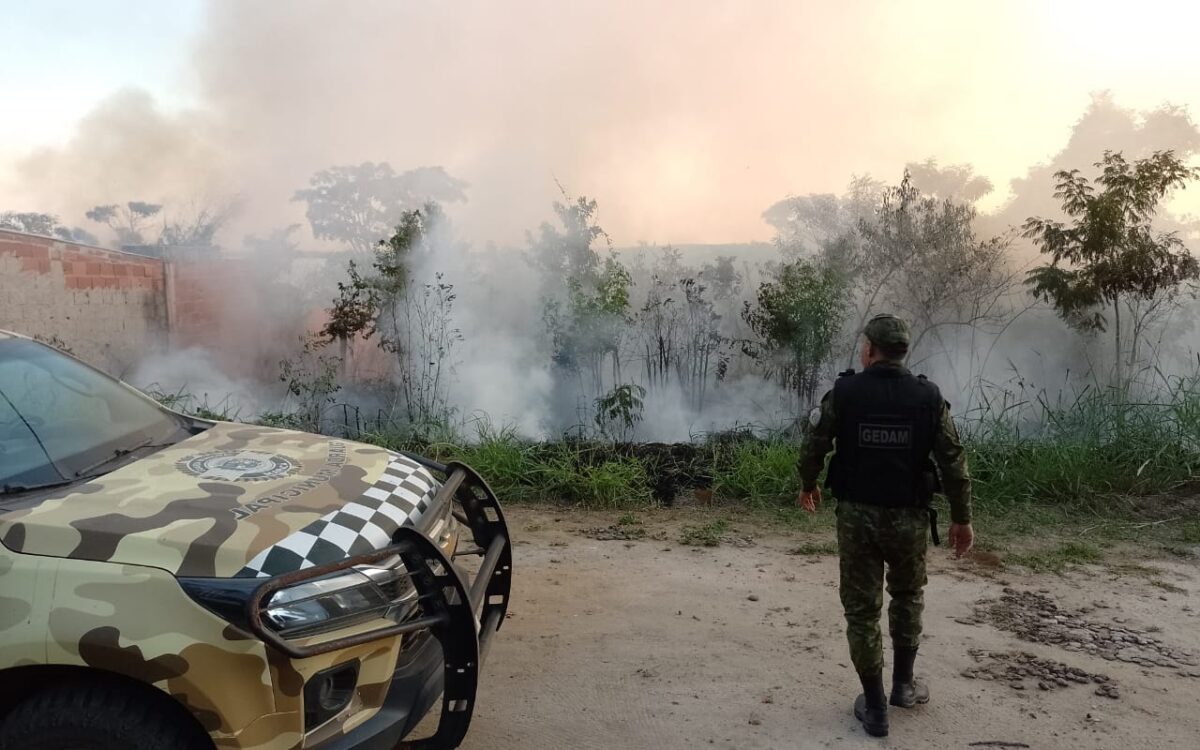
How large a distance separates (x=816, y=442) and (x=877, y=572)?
561 mm

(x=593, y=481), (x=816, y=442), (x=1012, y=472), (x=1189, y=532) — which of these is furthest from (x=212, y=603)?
(x=1012, y=472)

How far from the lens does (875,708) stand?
10.3ft

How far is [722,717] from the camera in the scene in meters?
3.25

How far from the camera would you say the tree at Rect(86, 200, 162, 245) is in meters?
14.7

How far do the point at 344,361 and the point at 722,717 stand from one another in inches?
326

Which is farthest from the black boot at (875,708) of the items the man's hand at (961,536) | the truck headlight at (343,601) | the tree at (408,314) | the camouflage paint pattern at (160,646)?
the tree at (408,314)

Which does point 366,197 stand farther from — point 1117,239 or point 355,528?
point 355,528

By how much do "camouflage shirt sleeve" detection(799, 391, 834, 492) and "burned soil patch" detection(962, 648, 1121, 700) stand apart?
1156 mm

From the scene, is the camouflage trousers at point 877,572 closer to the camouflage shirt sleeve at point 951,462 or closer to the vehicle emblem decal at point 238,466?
the camouflage shirt sleeve at point 951,462

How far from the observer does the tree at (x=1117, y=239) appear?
353 inches

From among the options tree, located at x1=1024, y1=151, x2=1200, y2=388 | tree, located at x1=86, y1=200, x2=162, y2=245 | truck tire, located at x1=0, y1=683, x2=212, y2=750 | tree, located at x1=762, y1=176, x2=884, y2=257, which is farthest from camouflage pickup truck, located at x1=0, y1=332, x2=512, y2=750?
tree, located at x1=86, y1=200, x2=162, y2=245

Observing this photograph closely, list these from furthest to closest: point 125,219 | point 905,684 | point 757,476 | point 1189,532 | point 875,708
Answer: point 125,219 < point 757,476 < point 1189,532 < point 905,684 < point 875,708

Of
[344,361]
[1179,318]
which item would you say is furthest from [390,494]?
[1179,318]

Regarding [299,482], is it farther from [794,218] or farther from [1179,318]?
[1179,318]
